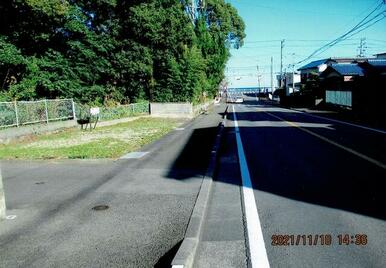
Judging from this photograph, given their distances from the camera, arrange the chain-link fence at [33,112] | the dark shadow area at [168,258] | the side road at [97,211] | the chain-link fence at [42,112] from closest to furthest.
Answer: the dark shadow area at [168,258] < the side road at [97,211] < the chain-link fence at [33,112] < the chain-link fence at [42,112]

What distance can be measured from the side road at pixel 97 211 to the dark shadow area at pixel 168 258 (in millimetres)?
11

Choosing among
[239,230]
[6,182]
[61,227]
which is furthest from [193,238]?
[6,182]

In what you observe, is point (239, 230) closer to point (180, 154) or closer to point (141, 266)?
point (141, 266)

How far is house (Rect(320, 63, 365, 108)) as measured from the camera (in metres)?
32.3

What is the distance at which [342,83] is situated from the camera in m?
35.9

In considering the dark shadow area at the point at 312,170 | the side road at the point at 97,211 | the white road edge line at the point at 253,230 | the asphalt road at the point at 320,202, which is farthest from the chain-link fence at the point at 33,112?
the white road edge line at the point at 253,230

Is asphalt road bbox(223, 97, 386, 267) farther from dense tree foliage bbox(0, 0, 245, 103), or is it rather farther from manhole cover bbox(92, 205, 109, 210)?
dense tree foliage bbox(0, 0, 245, 103)

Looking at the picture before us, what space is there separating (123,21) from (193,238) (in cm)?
2872

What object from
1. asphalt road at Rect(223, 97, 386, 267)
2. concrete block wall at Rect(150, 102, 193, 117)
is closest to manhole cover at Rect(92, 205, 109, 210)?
asphalt road at Rect(223, 97, 386, 267)

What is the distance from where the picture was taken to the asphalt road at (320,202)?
14.2 feet

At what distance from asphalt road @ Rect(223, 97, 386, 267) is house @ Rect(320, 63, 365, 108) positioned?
2199 cm

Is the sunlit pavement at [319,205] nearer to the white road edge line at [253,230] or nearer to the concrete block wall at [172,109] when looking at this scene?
the white road edge line at [253,230]

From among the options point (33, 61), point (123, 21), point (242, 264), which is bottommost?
point (242, 264)

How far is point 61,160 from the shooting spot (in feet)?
37.1
